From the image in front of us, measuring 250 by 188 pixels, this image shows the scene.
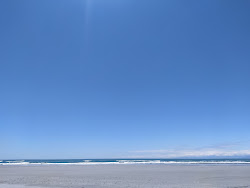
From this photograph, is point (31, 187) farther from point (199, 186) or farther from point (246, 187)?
point (246, 187)

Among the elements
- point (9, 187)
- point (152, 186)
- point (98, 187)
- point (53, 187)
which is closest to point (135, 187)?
point (152, 186)

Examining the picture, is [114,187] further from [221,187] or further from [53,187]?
[221,187]

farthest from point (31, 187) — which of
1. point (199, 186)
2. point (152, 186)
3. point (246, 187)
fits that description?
point (246, 187)

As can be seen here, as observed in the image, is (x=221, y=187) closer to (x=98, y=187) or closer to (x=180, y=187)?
(x=180, y=187)

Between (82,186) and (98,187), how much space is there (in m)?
1.43

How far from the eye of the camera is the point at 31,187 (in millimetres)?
17516

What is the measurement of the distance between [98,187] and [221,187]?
9.39m

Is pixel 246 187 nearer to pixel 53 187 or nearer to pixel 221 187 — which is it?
pixel 221 187

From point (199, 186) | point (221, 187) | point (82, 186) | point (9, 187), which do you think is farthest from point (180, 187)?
point (9, 187)

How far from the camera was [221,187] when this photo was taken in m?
17.1

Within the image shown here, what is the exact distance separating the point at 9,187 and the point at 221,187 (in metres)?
16.2

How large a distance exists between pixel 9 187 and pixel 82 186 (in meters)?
5.54

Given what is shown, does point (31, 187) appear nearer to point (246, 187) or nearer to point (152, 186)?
point (152, 186)

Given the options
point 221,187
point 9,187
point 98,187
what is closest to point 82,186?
point 98,187
